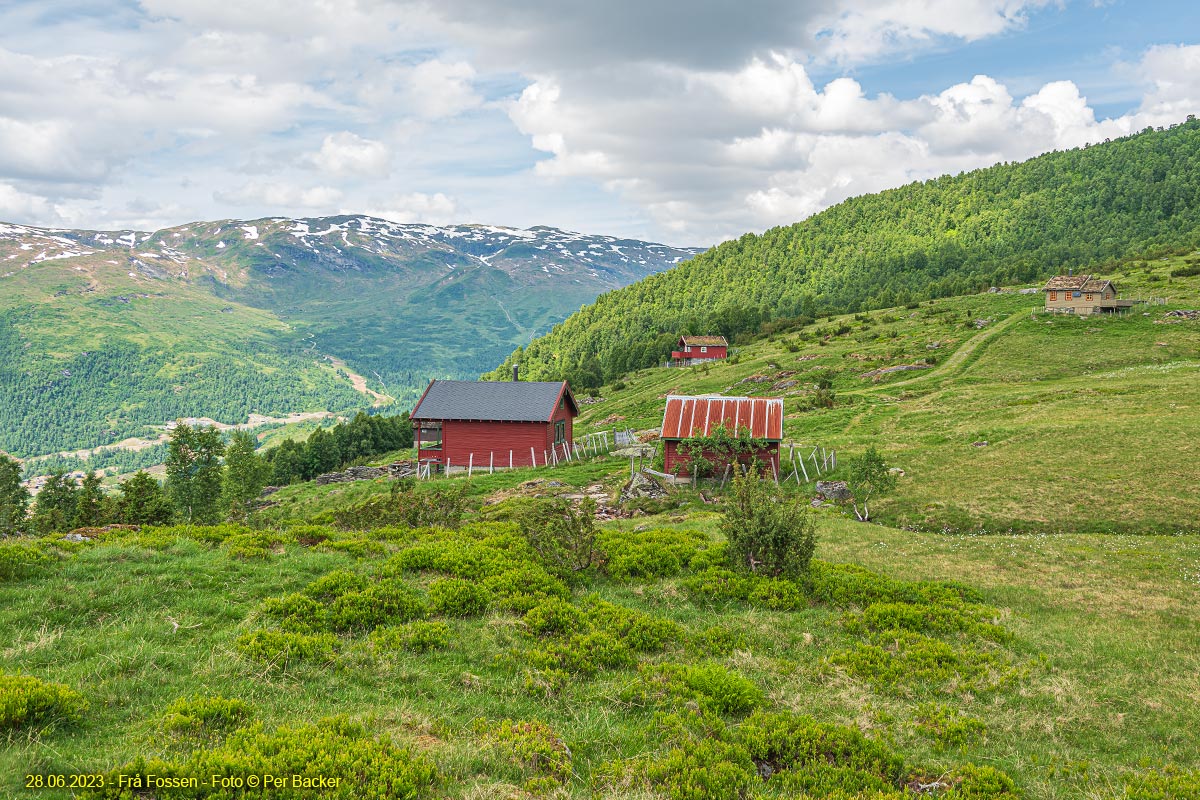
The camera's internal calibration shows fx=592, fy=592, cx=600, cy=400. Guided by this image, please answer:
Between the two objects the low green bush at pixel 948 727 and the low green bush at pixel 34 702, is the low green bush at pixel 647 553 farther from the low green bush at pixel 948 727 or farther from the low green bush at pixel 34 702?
the low green bush at pixel 34 702

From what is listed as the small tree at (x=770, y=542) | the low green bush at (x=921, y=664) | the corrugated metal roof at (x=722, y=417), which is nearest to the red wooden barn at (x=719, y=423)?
the corrugated metal roof at (x=722, y=417)

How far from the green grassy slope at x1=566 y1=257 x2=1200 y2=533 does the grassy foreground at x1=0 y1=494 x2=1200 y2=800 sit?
12945mm

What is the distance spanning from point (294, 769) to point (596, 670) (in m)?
4.92

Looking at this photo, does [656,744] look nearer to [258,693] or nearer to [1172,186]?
[258,693]

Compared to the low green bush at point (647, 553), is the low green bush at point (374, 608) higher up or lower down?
higher up

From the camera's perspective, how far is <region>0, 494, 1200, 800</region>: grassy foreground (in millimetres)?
7078

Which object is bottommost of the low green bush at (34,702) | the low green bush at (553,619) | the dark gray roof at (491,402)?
the low green bush at (553,619)

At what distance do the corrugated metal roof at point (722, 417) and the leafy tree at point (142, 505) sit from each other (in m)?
28.4

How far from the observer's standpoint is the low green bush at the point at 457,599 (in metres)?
12.0

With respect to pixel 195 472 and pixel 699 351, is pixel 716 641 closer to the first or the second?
pixel 195 472

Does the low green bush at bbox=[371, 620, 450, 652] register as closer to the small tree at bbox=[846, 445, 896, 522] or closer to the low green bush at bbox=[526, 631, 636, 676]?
the low green bush at bbox=[526, 631, 636, 676]

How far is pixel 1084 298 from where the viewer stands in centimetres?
7269

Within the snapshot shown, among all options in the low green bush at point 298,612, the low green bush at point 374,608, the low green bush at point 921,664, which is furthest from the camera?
the low green bush at point 374,608

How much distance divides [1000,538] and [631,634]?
63.6 ft
